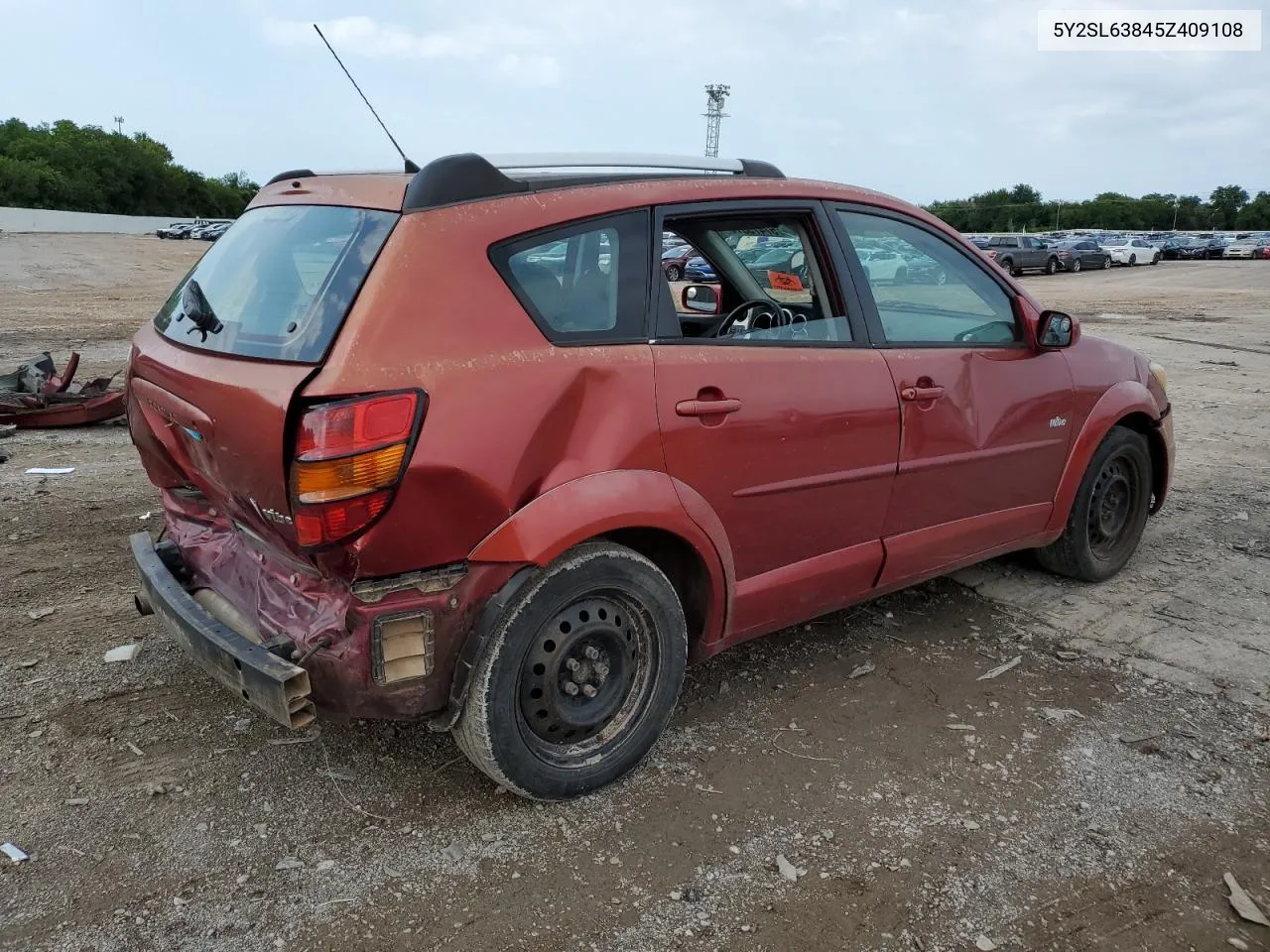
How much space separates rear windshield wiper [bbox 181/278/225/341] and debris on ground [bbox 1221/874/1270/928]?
3243mm

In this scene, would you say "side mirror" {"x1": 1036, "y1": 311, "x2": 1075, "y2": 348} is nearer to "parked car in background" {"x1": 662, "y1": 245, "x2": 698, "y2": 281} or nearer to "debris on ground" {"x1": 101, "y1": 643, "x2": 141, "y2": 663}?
"parked car in background" {"x1": 662, "y1": 245, "x2": 698, "y2": 281}

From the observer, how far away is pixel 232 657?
102 inches

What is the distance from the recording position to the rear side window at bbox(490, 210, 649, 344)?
271 cm

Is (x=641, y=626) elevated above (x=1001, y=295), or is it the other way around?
(x=1001, y=295)

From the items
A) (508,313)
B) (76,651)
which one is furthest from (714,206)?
(76,651)

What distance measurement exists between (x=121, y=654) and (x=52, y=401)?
5.08 meters

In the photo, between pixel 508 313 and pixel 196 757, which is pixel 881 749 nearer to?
pixel 508 313

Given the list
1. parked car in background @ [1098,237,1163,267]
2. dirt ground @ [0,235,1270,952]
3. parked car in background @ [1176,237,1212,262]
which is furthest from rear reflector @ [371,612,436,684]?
parked car in background @ [1176,237,1212,262]

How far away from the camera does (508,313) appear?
104 inches

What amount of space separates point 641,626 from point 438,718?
2.22 feet

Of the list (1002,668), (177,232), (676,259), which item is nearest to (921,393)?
(1002,668)

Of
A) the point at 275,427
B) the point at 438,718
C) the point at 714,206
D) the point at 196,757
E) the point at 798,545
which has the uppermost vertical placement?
the point at 714,206

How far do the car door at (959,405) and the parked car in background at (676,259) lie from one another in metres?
0.64

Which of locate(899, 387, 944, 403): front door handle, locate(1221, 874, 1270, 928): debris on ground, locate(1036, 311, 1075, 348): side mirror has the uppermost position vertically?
locate(1036, 311, 1075, 348): side mirror
